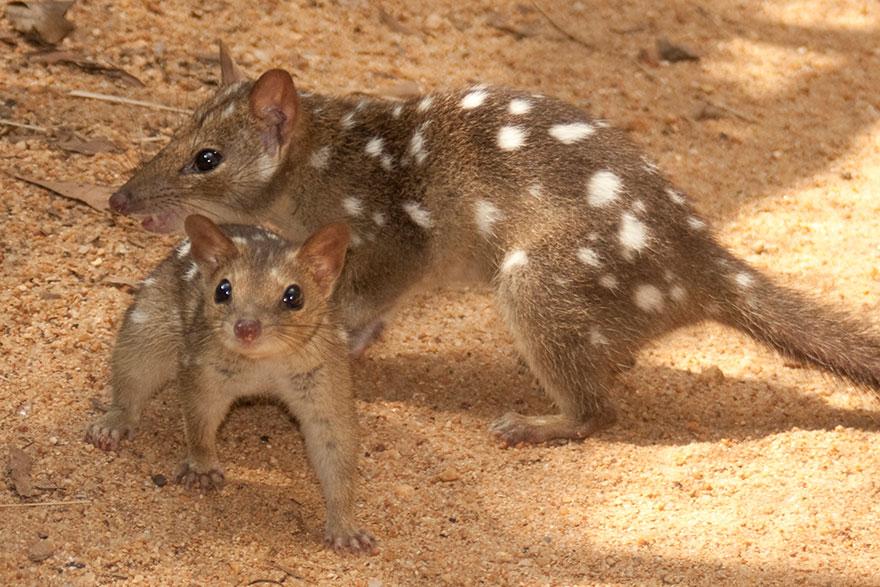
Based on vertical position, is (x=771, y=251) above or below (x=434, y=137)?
below

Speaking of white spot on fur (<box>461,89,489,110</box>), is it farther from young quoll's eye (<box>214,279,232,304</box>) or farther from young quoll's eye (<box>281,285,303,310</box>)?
young quoll's eye (<box>214,279,232,304</box>)

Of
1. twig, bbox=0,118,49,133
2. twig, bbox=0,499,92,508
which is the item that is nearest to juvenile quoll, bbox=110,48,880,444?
twig, bbox=0,118,49,133

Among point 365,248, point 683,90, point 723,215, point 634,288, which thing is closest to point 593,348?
point 634,288

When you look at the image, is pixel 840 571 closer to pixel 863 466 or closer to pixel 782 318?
pixel 863 466

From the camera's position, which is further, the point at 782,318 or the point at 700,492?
the point at 782,318

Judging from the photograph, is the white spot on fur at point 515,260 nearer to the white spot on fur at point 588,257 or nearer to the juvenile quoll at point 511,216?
the juvenile quoll at point 511,216

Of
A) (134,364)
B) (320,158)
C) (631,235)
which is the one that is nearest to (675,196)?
(631,235)

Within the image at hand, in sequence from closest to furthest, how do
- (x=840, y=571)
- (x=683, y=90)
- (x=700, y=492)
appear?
(x=840, y=571) < (x=700, y=492) < (x=683, y=90)
